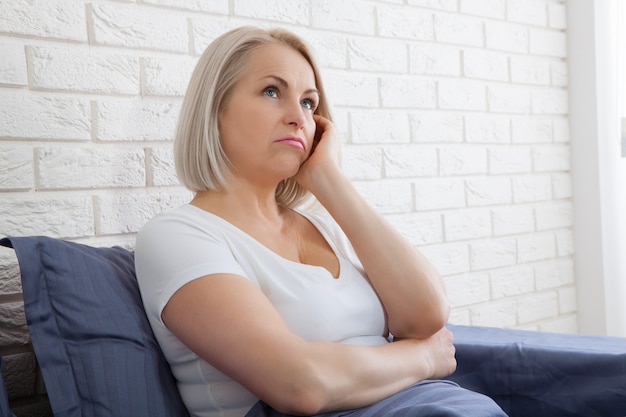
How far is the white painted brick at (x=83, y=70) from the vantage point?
159 centimetres

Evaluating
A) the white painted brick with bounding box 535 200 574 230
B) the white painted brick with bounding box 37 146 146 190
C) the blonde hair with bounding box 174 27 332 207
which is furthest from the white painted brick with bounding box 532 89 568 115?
the white painted brick with bounding box 37 146 146 190

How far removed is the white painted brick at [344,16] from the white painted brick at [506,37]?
0.59 m

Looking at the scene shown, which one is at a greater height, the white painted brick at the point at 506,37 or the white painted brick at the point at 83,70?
the white painted brick at the point at 506,37

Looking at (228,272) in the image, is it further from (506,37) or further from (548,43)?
(548,43)

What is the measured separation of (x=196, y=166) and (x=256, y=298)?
0.39 meters

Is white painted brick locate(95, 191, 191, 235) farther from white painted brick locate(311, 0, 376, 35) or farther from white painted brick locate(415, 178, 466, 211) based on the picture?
white painted brick locate(415, 178, 466, 211)

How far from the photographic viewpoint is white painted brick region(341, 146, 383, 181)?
7.25 ft

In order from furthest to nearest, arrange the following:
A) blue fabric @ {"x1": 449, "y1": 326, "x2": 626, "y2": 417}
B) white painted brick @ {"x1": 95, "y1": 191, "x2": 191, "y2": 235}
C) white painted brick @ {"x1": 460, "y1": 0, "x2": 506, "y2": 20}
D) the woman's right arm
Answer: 1. white painted brick @ {"x1": 460, "y1": 0, "x2": 506, "y2": 20}
2. white painted brick @ {"x1": 95, "y1": 191, "x2": 191, "y2": 235}
3. blue fabric @ {"x1": 449, "y1": 326, "x2": 626, "y2": 417}
4. the woman's right arm

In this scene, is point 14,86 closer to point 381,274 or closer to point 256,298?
point 256,298

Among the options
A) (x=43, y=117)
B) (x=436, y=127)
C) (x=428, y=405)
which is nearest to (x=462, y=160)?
(x=436, y=127)

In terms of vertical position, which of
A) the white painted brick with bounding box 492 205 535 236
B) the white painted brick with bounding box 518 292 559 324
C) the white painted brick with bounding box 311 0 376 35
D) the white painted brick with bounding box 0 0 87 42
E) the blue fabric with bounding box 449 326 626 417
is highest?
the white painted brick with bounding box 311 0 376 35

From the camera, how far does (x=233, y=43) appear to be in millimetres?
1562

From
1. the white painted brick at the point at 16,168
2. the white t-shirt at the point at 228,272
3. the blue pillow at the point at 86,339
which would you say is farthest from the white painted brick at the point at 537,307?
the white painted brick at the point at 16,168

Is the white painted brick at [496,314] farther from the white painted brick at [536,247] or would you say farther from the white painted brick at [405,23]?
the white painted brick at [405,23]
